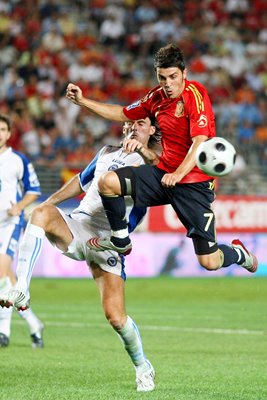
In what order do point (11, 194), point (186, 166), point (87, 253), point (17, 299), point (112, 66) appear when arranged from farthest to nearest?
1. point (112, 66)
2. point (11, 194)
3. point (87, 253)
4. point (186, 166)
5. point (17, 299)

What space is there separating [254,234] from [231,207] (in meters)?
0.72

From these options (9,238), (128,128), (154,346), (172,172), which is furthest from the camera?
(9,238)

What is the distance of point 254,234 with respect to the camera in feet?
65.7

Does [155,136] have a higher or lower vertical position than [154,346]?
higher

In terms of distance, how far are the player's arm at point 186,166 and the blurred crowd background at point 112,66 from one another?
12.3 metres

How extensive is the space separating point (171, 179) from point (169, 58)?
0.94 meters

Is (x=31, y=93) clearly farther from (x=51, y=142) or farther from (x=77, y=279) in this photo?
(x=77, y=279)

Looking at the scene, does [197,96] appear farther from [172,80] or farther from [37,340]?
[37,340]

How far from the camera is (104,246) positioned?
780 centimetres

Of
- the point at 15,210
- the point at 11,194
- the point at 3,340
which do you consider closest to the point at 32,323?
the point at 3,340

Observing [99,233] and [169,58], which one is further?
[99,233]

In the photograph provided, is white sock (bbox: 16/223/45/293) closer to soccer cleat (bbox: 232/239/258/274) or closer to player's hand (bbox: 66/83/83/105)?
player's hand (bbox: 66/83/83/105)

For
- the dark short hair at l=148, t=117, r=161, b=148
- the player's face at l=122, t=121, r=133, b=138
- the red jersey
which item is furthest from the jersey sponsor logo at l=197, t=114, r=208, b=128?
the player's face at l=122, t=121, r=133, b=138

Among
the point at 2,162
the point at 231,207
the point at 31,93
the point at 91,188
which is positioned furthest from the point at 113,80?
the point at 91,188
